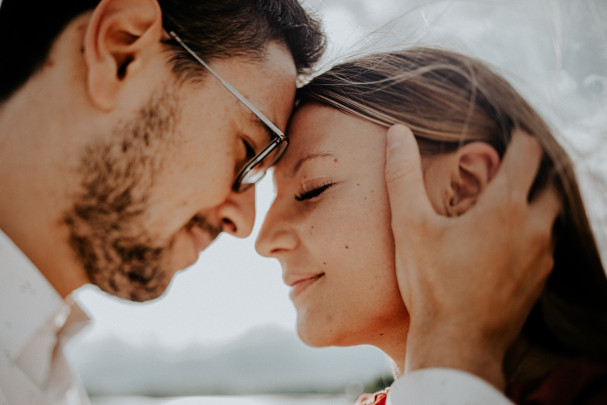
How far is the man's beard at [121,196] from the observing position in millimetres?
1678

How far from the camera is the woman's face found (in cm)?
142

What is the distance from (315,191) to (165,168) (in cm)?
59

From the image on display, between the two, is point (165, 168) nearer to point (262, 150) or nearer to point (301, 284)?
point (262, 150)

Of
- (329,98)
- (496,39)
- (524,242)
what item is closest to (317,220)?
(329,98)

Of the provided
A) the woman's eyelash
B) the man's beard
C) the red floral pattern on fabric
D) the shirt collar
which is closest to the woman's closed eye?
the woman's eyelash

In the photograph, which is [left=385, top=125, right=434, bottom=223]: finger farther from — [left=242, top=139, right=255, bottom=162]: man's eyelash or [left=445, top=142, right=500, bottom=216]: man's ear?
[left=242, top=139, right=255, bottom=162]: man's eyelash

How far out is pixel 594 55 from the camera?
4.18 ft

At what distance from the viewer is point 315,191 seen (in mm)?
1587

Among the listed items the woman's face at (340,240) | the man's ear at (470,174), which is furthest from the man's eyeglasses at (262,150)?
the man's ear at (470,174)

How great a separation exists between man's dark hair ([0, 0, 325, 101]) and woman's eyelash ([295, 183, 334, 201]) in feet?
2.03

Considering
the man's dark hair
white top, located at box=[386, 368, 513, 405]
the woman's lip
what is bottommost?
the woman's lip

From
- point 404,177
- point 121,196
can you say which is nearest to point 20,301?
point 121,196

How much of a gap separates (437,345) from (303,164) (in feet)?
2.58

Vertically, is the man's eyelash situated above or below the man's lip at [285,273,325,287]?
above
